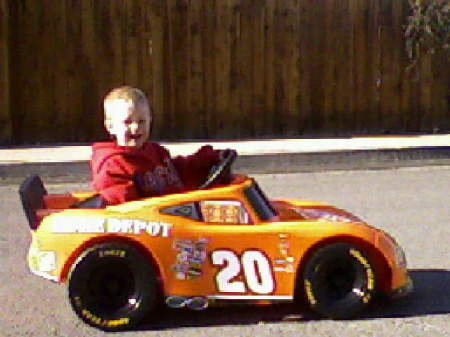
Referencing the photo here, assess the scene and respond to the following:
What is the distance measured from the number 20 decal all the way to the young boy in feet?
1.81

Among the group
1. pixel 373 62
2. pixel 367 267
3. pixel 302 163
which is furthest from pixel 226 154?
pixel 373 62

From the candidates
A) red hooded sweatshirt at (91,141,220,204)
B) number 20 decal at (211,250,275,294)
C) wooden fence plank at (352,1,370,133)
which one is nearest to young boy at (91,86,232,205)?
red hooded sweatshirt at (91,141,220,204)

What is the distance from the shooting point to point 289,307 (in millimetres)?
5109

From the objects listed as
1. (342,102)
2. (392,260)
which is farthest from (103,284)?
(342,102)

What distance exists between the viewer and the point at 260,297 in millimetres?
4844

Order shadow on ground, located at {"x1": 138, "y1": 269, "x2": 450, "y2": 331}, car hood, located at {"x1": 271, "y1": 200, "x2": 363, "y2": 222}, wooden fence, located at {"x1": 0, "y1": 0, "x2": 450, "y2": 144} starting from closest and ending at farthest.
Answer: shadow on ground, located at {"x1": 138, "y1": 269, "x2": 450, "y2": 331} < car hood, located at {"x1": 271, "y1": 200, "x2": 363, "y2": 222} < wooden fence, located at {"x1": 0, "y1": 0, "x2": 450, "y2": 144}

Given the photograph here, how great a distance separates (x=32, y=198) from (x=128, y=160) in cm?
62

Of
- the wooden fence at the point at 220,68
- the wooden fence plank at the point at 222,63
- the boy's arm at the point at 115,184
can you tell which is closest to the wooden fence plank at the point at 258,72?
the wooden fence at the point at 220,68

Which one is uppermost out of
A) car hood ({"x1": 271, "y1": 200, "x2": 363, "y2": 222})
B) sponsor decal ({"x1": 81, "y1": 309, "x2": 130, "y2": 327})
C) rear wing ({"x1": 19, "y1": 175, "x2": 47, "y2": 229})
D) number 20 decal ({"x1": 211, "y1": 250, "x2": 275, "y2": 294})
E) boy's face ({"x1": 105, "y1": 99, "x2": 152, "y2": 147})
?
boy's face ({"x1": 105, "y1": 99, "x2": 152, "y2": 147})

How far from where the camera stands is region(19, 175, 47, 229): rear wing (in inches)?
199

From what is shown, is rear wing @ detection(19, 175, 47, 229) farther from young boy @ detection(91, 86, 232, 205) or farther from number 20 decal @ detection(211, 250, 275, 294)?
number 20 decal @ detection(211, 250, 275, 294)

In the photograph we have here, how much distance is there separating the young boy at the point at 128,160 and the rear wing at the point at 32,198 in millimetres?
365

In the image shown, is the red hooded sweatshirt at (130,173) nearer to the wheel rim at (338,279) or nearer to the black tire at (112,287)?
the black tire at (112,287)

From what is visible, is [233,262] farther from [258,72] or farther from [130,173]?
[258,72]
